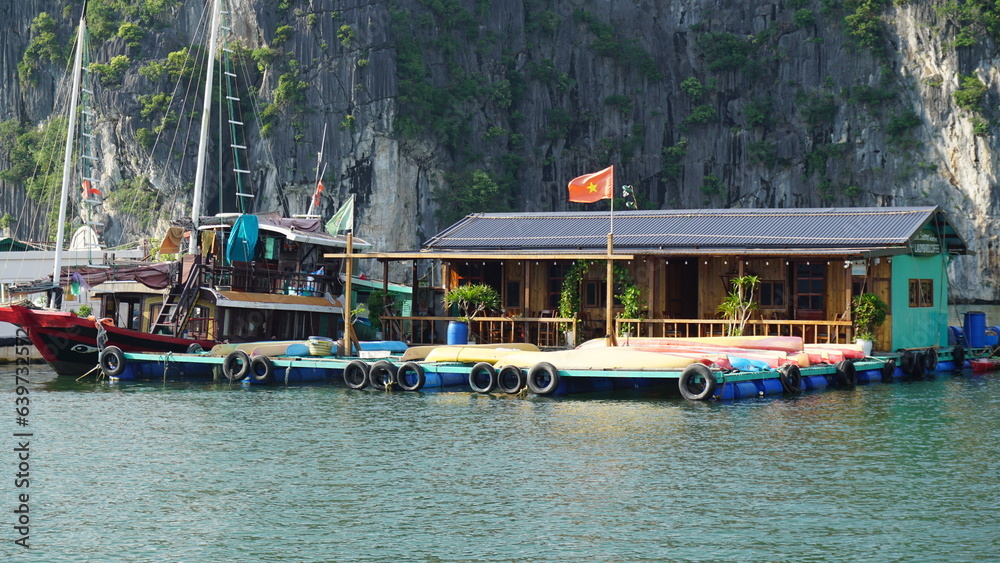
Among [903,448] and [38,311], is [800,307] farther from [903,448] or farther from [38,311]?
[38,311]

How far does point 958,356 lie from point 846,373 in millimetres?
8309

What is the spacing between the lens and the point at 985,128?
3430 inches

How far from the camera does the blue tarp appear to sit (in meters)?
37.2

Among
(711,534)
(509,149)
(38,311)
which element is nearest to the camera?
(711,534)

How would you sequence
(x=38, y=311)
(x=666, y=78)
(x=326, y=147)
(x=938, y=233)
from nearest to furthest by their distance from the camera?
1. (x=38, y=311)
2. (x=938, y=233)
3. (x=326, y=147)
4. (x=666, y=78)

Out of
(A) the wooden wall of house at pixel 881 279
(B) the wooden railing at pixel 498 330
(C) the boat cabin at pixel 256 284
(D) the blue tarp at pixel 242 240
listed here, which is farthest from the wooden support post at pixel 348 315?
(A) the wooden wall of house at pixel 881 279

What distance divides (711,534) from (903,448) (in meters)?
7.89

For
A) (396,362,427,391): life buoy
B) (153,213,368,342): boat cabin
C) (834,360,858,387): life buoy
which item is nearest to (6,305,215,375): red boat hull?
(153,213,368,342): boat cabin

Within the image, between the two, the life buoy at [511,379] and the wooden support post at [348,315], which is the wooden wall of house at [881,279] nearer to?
the life buoy at [511,379]

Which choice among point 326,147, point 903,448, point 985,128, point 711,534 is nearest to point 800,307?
point 903,448

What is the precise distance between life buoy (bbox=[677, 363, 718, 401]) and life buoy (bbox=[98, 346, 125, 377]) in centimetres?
1681

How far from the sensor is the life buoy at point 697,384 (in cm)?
2673

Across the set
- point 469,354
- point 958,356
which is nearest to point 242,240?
point 469,354

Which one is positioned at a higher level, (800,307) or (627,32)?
(627,32)
